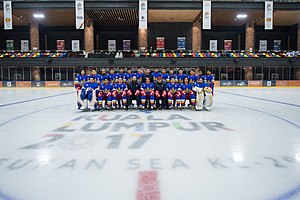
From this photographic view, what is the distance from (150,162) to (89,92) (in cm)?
623

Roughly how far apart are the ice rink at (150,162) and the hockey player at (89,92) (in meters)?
2.93

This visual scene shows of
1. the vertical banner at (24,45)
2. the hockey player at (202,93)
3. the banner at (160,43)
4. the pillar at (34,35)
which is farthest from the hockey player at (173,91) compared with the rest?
the vertical banner at (24,45)

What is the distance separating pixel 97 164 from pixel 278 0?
31.5m

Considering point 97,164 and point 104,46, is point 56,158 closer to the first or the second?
point 97,164

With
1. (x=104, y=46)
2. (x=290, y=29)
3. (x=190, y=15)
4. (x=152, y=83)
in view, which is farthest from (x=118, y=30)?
(x=152, y=83)

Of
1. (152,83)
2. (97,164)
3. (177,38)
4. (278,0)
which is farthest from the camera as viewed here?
(177,38)

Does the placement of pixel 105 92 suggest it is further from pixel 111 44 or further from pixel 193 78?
pixel 111 44

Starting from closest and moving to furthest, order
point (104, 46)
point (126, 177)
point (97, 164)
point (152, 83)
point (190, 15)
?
point (126, 177) < point (97, 164) < point (152, 83) < point (190, 15) < point (104, 46)

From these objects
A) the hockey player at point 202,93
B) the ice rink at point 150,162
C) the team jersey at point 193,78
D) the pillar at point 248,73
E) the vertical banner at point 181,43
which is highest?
the vertical banner at point 181,43

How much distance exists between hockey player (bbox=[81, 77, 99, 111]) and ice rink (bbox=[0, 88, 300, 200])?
9.61 feet

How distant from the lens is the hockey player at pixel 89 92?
9.38 metres

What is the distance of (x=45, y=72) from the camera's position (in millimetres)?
31172

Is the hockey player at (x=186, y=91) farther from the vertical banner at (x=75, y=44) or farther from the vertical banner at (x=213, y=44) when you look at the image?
the vertical banner at (x=75, y=44)

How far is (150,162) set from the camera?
3781 millimetres
